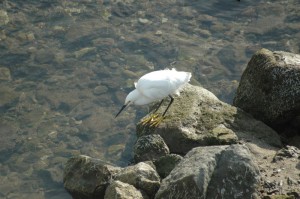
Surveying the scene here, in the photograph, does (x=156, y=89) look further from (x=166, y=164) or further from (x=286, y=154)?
(x=286, y=154)

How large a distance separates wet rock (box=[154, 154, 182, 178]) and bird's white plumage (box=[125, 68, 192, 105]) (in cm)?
158

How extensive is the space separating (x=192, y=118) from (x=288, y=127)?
2.12 m

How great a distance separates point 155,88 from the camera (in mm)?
8859

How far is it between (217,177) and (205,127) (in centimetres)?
263

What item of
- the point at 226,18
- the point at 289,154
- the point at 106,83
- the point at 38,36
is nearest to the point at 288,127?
the point at 289,154

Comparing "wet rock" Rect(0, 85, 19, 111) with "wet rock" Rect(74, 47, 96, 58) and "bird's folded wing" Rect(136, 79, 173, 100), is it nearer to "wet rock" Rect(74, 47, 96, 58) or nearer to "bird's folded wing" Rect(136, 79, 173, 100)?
"wet rock" Rect(74, 47, 96, 58)

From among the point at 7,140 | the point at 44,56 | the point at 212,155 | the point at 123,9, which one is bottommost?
the point at 7,140

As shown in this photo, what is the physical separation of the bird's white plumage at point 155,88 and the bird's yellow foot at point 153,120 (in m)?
0.35

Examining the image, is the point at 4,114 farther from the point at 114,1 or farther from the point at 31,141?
the point at 114,1

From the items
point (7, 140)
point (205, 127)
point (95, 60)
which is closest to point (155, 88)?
point (205, 127)

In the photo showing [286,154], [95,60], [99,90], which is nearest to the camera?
[286,154]

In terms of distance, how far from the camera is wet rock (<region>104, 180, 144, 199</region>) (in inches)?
261

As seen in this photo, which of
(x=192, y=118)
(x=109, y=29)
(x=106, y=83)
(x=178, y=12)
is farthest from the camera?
(x=178, y=12)

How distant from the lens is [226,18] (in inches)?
575
